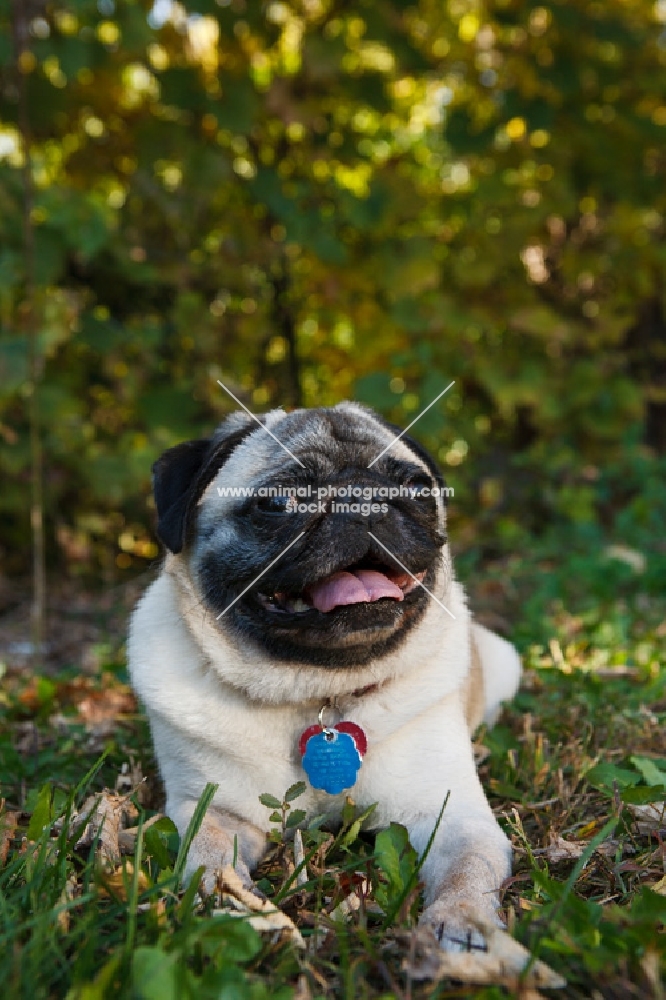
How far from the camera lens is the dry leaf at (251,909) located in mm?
1780

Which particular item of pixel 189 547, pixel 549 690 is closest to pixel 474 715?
pixel 549 690

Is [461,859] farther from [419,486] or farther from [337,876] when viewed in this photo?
[419,486]

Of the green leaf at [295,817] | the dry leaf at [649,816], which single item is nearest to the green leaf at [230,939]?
the green leaf at [295,817]

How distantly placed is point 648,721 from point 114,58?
5.24 m

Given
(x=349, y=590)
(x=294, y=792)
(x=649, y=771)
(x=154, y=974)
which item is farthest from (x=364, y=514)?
(x=154, y=974)

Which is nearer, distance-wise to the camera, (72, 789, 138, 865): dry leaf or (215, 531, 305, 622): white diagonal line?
(72, 789, 138, 865): dry leaf

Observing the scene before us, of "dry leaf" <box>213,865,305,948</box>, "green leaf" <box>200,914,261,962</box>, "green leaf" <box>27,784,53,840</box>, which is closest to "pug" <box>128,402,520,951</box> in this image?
"dry leaf" <box>213,865,305,948</box>

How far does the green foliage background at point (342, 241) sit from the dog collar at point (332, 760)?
10.8ft

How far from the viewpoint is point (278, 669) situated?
96.8 inches

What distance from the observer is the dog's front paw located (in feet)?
5.80

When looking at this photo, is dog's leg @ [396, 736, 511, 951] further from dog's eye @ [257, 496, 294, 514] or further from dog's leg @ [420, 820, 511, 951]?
dog's eye @ [257, 496, 294, 514]

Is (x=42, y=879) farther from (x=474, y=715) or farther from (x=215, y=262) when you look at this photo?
(x=215, y=262)

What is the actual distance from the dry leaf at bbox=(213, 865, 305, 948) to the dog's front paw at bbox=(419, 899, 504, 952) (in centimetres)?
28

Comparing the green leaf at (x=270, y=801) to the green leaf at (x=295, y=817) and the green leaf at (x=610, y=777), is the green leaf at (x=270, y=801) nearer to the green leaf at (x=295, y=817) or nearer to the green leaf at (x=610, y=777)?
the green leaf at (x=295, y=817)
